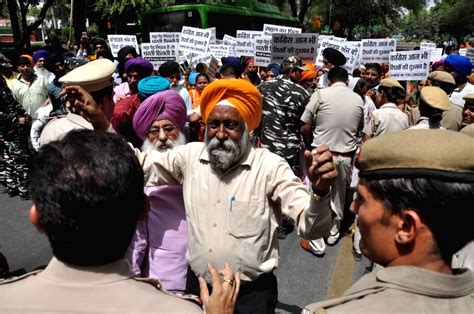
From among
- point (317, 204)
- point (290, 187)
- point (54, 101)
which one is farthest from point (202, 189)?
point (54, 101)

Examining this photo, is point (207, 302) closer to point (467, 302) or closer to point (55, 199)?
point (55, 199)

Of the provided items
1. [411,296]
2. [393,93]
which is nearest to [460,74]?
[393,93]

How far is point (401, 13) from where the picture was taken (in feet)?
139

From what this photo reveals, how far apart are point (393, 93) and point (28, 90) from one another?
5.58 meters

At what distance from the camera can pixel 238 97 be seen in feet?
7.75

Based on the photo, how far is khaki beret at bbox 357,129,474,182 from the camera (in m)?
1.12

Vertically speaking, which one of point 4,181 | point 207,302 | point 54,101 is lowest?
point 4,181

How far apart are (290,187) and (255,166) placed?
0.22m

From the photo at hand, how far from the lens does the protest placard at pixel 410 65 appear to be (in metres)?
6.46

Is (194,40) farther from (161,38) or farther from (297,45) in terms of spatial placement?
(297,45)

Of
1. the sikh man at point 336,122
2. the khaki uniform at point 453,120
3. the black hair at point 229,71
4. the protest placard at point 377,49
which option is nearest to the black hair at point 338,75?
the sikh man at point 336,122

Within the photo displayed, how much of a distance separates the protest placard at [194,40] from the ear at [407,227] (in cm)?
698

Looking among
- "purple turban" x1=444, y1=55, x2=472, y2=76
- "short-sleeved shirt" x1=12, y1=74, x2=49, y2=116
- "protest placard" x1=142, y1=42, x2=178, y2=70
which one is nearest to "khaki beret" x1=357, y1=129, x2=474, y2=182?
"purple turban" x1=444, y1=55, x2=472, y2=76

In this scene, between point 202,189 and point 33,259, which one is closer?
point 202,189
